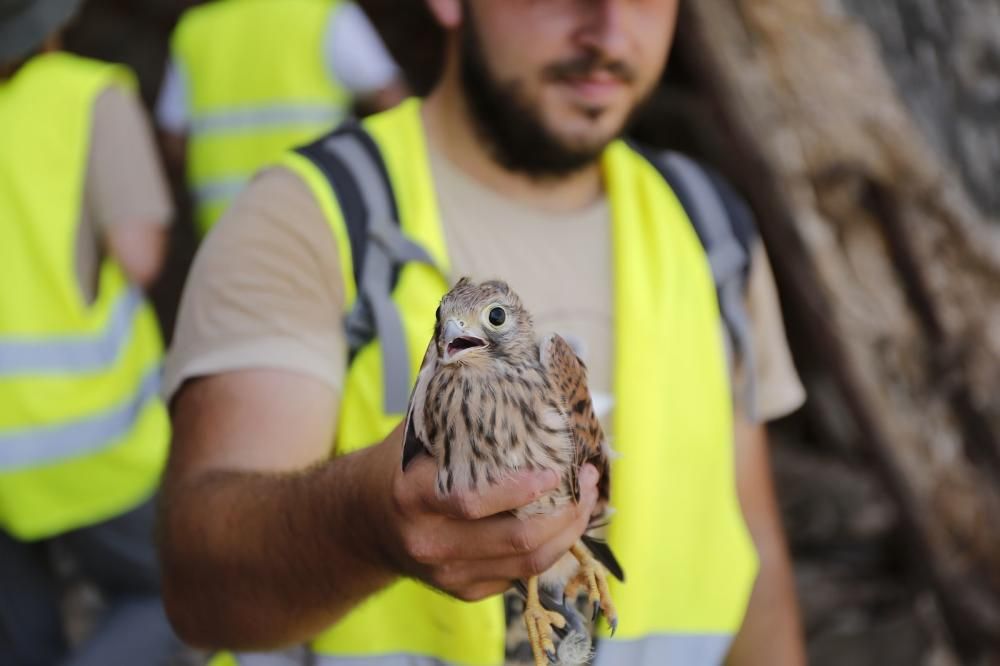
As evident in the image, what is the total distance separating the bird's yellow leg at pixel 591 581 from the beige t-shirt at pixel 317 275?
41 cm

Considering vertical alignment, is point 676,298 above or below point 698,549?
above

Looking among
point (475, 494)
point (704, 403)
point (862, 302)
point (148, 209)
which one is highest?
point (475, 494)

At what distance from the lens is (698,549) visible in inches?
78.2

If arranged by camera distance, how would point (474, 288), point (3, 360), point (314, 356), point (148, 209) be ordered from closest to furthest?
1. point (474, 288)
2. point (314, 356)
3. point (3, 360)
4. point (148, 209)

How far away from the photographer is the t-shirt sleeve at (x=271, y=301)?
5.61 ft

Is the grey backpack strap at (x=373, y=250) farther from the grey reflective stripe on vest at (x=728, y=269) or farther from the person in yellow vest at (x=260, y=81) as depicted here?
the person in yellow vest at (x=260, y=81)

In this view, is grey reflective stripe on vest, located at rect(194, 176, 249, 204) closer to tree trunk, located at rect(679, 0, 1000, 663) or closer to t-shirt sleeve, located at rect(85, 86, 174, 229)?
t-shirt sleeve, located at rect(85, 86, 174, 229)

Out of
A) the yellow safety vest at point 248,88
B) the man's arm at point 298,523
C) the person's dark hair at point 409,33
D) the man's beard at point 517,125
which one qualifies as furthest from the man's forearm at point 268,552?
the person's dark hair at point 409,33

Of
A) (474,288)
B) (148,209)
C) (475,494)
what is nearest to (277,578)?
(475,494)

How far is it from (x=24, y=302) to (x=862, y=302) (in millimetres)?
2265

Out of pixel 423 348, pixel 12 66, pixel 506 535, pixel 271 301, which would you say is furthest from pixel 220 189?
pixel 506 535

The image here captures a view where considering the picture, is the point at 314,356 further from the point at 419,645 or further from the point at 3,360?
the point at 3,360

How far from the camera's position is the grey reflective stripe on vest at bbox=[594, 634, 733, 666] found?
1797mm

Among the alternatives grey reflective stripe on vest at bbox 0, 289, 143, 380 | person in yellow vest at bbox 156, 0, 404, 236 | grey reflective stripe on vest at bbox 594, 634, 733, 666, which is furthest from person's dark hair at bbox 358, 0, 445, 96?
grey reflective stripe on vest at bbox 594, 634, 733, 666
